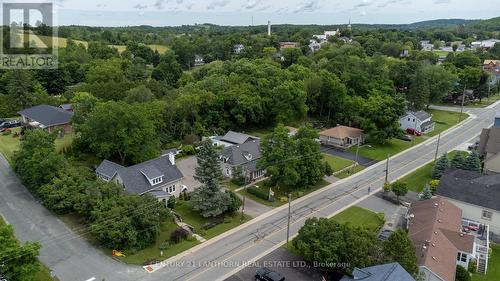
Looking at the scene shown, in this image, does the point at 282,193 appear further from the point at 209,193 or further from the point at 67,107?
the point at 67,107

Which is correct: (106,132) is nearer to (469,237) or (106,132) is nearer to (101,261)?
(101,261)

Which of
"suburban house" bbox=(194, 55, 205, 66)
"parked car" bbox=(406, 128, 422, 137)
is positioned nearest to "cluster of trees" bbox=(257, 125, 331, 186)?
"parked car" bbox=(406, 128, 422, 137)

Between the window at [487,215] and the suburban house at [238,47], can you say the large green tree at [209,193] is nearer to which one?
the window at [487,215]

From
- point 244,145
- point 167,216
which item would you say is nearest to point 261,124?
point 244,145

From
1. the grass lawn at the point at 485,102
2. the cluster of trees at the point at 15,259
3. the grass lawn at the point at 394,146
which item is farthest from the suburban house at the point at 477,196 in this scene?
the grass lawn at the point at 485,102

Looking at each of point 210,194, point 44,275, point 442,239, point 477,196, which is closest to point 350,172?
point 477,196

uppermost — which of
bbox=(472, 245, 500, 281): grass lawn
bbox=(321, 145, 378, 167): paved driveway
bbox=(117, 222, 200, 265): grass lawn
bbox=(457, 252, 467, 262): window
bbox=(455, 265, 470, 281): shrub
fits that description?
bbox=(321, 145, 378, 167): paved driveway

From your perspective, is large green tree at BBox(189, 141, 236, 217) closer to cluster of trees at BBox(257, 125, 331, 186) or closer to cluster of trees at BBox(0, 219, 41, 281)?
cluster of trees at BBox(257, 125, 331, 186)
